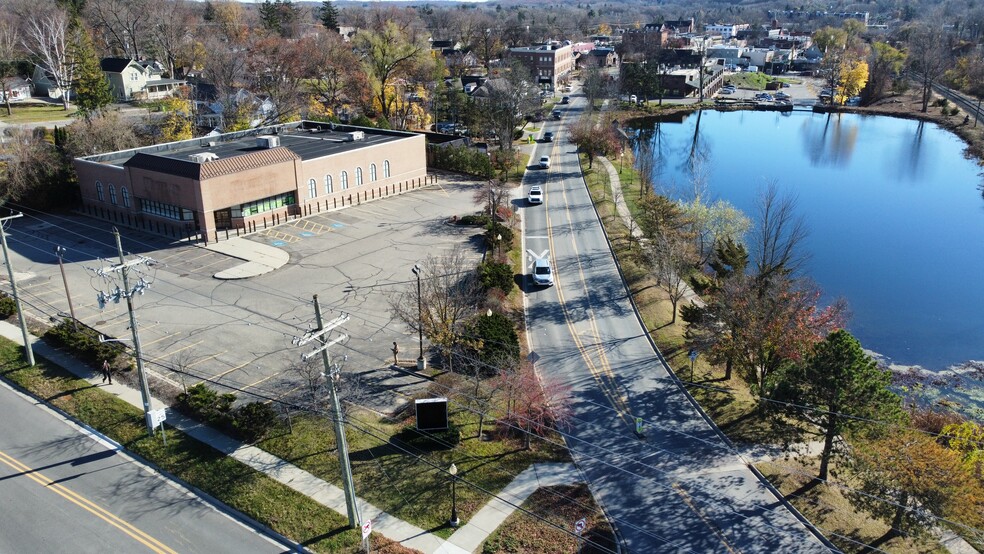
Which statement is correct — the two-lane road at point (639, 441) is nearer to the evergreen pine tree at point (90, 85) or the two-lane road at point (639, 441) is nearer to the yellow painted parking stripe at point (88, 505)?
the yellow painted parking stripe at point (88, 505)

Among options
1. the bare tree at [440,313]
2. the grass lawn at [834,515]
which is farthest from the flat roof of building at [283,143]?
the grass lawn at [834,515]

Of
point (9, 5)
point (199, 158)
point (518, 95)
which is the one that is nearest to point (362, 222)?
point (199, 158)

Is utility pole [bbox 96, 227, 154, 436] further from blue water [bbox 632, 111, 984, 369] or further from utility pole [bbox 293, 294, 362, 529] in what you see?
blue water [bbox 632, 111, 984, 369]

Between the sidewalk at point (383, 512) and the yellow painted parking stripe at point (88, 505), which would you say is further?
the sidewalk at point (383, 512)

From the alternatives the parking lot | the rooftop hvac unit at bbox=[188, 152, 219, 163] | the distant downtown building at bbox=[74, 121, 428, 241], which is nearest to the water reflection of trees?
the parking lot

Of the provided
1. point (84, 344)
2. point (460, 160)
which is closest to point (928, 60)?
point (460, 160)
